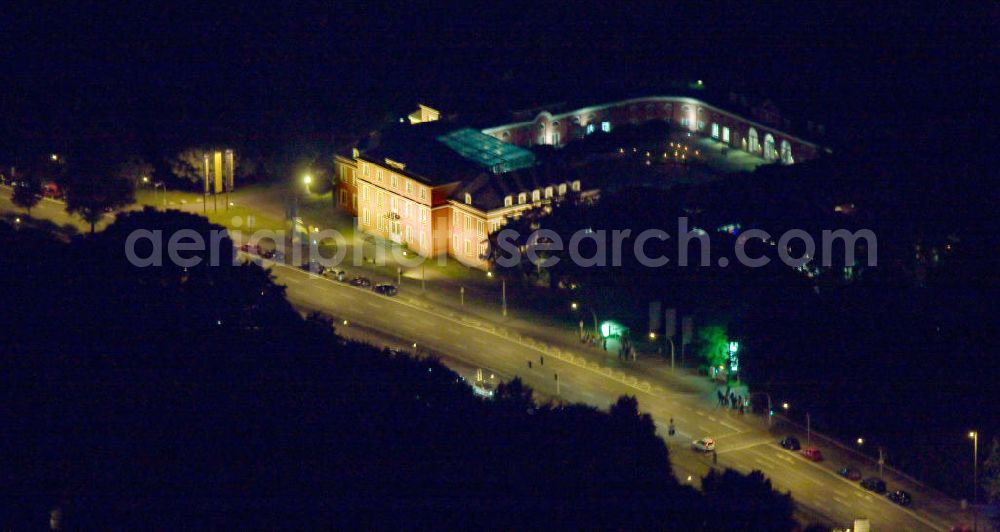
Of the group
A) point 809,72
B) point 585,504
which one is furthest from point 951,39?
point 585,504

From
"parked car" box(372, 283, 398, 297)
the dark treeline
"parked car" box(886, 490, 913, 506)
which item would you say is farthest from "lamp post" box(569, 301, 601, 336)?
"parked car" box(886, 490, 913, 506)

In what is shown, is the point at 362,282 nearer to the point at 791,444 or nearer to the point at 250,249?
the point at 250,249

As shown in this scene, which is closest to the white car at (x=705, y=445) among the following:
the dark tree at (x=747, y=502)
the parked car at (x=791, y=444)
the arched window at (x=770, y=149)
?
the parked car at (x=791, y=444)

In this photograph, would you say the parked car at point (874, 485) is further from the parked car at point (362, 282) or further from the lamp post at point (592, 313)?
the parked car at point (362, 282)

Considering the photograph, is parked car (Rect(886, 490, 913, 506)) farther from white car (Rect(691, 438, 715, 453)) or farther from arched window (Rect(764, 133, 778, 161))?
arched window (Rect(764, 133, 778, 161))

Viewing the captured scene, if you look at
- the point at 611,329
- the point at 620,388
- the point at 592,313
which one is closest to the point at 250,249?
the point at 592,313

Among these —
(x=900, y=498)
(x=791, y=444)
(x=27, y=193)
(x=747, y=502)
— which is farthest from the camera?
(x=27, y=193)
